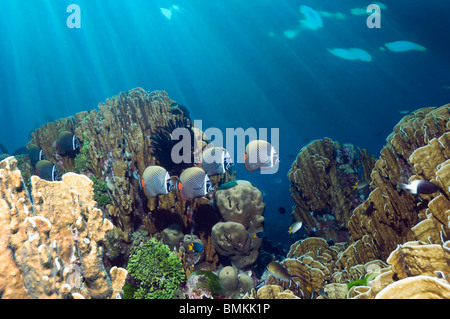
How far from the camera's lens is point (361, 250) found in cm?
452

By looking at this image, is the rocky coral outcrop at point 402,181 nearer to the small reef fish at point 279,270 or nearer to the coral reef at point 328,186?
the small reef fish at point 279,270

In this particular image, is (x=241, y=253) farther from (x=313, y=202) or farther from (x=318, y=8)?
(x=318, y=8)

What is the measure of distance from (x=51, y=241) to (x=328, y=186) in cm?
732

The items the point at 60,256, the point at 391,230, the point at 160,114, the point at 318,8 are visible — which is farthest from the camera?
the point at 318,8

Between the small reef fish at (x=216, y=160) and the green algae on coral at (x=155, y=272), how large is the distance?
159 centimetres

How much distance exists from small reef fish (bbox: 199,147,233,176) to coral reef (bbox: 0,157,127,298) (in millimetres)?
2112

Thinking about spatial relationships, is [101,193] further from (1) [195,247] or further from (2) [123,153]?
(1) [195,247]

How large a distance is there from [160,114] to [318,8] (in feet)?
60.9

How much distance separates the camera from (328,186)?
7.39 m

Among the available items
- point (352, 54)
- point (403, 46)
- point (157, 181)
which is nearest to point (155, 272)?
point (157, 181)

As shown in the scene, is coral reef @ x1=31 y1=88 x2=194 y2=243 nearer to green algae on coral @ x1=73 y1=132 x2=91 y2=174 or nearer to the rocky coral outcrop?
green algae on coral @ x1=73 y1=132 x2=91 y2=174

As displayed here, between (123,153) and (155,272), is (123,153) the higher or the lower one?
the higher one

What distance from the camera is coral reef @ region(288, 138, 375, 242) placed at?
7.24m
